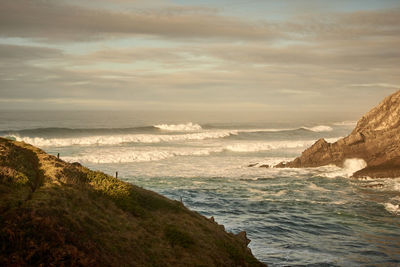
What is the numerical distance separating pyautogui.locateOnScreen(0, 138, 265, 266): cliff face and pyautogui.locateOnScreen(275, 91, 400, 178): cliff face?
31.1 metres

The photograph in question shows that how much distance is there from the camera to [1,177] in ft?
52.3

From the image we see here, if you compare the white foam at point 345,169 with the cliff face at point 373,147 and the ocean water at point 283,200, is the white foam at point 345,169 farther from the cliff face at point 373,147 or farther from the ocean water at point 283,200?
the cliff face at point 373,147

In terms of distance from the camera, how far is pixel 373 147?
47.3m

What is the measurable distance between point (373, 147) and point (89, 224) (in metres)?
41.6

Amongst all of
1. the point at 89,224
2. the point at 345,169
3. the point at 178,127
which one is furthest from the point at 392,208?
the point at 178,127

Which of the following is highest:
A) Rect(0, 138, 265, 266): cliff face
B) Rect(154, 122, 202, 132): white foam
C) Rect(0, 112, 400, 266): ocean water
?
Rect(154, 122, 202, 132): white foam

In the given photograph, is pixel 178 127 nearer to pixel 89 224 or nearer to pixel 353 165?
pixel 353 165

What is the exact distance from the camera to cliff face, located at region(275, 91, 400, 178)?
44656 millimetres

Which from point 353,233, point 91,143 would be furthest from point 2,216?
point 91,143

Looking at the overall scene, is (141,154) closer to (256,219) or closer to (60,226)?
(256,219)

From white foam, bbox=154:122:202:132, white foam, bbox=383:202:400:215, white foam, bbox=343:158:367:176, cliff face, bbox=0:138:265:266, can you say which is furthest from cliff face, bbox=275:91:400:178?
white foam, bbox=154:122:202:132

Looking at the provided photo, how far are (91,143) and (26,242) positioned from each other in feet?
251

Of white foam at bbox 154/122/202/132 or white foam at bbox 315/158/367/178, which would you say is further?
white foam at bbox 154/122/202/132

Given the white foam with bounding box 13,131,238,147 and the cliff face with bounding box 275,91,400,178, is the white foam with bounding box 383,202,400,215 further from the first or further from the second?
the white foam with bounding box 13,131,238,147
